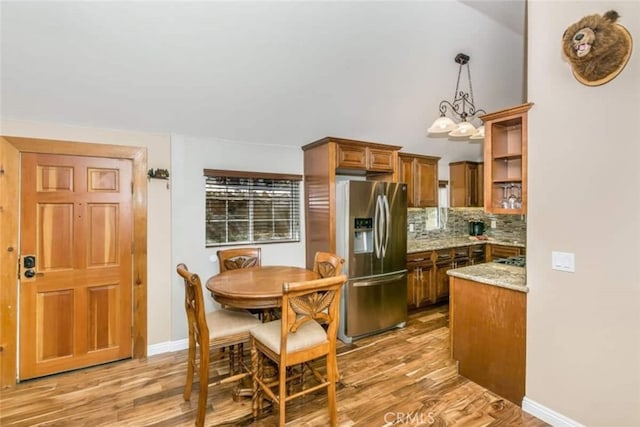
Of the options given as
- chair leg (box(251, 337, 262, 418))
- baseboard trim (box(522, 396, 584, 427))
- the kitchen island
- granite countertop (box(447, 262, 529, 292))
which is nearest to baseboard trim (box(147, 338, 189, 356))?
chair leg (box(251, 337, 262, 418))

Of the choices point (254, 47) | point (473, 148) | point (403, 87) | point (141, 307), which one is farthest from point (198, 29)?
point (473, 148)

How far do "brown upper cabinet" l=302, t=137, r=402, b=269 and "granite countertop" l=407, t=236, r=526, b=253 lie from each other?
120 centimetres

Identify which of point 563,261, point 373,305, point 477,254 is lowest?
point 373,305

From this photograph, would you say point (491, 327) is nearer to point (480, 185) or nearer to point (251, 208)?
point (251, 208)

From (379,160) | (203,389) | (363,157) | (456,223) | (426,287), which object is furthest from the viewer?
(456,223)

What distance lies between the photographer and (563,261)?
201cm

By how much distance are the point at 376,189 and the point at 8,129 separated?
350 centimetres

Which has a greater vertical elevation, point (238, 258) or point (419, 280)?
point (238, 258)

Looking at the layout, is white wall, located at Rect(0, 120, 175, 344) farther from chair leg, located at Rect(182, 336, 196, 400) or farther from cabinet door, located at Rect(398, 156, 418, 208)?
cabinet door, located at Rect(398, 156, 418, 208)

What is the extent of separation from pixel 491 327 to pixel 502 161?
1416mm

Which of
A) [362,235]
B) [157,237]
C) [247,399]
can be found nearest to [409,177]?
[362,235]

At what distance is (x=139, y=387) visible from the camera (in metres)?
2.56

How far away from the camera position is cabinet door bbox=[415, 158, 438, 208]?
4781mm

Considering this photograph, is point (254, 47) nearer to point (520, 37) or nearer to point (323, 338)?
point (323, 338)
